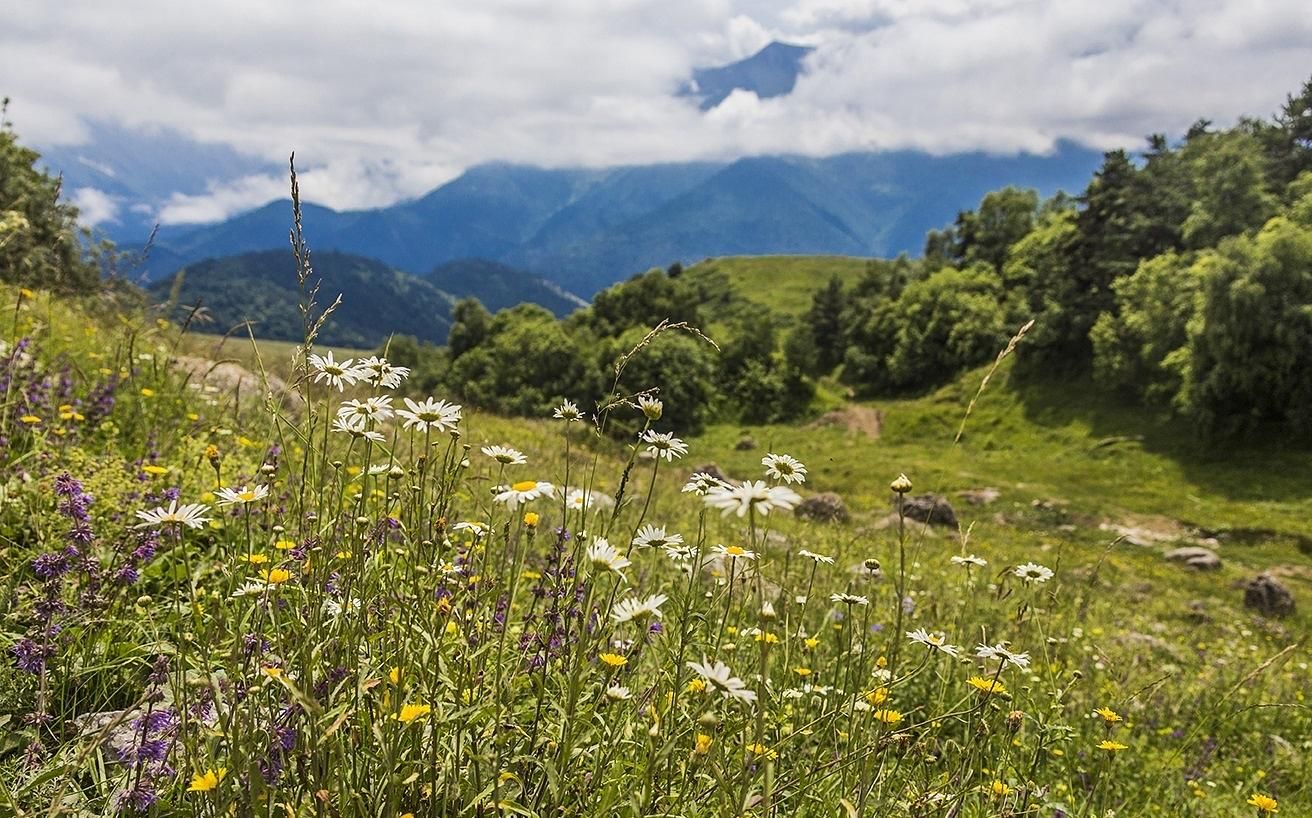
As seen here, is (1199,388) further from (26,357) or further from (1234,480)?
(26,357)

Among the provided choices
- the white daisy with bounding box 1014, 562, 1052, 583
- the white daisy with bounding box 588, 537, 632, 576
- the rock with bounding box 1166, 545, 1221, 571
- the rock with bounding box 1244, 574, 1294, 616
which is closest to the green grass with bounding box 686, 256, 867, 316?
the rock with bounding box 1166, 545, 1221, 571

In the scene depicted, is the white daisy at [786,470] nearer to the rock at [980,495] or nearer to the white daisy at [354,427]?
the white daisy at [354,427]

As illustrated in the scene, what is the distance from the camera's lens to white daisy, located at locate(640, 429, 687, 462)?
7.98 feet

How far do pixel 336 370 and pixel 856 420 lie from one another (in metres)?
63.1

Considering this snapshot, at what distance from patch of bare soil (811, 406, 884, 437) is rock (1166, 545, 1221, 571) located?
33456 mm

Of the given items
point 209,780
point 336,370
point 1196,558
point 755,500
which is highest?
point 336,370

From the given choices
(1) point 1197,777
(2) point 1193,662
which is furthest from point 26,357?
(2) point 1193,662

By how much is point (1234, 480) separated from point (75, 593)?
46034mm

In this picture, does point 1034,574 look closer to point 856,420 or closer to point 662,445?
point 662,445

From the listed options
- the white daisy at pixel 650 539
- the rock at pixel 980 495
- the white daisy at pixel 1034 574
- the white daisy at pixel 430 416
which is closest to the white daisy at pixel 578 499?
the white daisy at pixel 650 539

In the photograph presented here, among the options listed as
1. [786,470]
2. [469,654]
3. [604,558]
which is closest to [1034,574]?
[786,470]

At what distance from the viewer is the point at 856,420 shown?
207ft

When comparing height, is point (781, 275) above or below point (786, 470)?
above

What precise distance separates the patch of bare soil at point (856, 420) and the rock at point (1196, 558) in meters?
33.5
